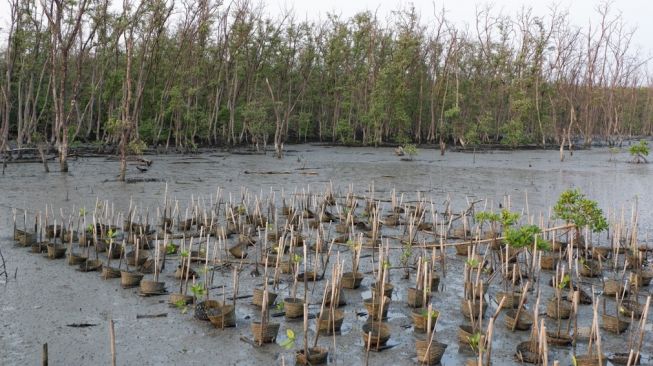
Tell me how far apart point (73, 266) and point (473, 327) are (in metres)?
4.32

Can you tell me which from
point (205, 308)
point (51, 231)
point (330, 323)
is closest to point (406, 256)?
point (330, 323)

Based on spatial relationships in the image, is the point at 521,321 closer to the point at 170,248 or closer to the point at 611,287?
the point at 611,287

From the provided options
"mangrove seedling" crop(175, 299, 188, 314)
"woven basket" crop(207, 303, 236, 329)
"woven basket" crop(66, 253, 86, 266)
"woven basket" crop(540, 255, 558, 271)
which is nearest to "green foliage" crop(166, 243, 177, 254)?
"woven basket" crop(66, 253, 86, 266)

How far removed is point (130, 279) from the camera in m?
5.68

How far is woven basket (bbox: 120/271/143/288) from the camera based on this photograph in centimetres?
567

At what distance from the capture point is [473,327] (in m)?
4.34

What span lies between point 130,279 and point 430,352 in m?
3.02

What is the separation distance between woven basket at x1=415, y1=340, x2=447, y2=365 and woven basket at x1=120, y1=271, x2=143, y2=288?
2.86 m

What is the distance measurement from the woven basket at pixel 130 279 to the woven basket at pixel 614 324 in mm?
4104

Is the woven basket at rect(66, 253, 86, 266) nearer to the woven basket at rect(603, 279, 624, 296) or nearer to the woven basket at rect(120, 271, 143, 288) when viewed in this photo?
the woven basket at rect(120, 271, 143, 288)

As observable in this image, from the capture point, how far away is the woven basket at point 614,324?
4737 mm

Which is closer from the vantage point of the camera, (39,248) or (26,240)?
(39,248)

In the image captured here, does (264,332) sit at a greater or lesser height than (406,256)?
lesser

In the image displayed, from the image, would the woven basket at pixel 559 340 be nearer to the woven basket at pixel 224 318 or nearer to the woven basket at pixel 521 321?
the woven basket at pixel 521 321
